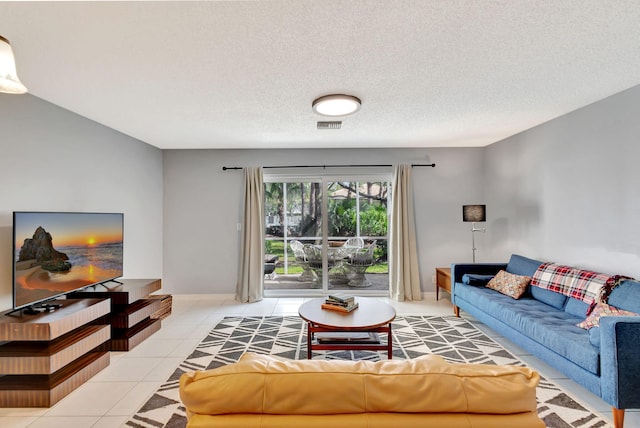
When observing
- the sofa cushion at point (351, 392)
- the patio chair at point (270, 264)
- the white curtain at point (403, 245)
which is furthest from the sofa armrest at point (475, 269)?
the sofa cushion at point (351, 392)

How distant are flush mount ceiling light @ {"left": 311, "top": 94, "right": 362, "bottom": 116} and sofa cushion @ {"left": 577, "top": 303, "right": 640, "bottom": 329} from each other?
259 cm

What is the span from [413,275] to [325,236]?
155 cm

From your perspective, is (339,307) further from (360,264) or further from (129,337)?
(360,264)

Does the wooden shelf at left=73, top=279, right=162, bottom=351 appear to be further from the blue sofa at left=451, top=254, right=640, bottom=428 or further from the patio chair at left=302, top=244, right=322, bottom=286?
the blue sofa at left=451, top=254, right=640, bottom=428

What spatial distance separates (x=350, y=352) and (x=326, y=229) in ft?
7.53

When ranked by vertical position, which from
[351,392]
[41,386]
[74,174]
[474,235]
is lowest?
[41,386]

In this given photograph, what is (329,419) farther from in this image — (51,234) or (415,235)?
(415,235)

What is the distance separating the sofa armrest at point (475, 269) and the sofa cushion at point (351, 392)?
10.7ft

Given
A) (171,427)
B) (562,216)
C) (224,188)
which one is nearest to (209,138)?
(224,188)

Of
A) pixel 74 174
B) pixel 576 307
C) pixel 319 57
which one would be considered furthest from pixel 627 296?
pixel 74 174

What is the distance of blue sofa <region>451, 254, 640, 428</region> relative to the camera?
1.78 meters

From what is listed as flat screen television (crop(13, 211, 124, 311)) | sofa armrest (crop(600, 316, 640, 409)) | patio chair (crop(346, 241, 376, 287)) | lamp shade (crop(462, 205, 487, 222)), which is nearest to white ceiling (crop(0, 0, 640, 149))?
flat screen television (crop(13, 211, 124, 311))

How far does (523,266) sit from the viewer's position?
3566 millimetres

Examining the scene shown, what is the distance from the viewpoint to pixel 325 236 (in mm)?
4922
